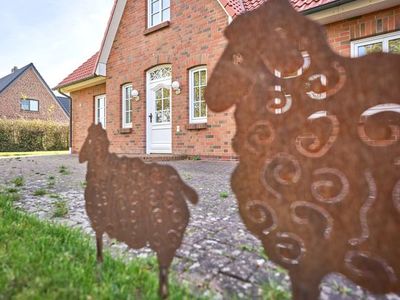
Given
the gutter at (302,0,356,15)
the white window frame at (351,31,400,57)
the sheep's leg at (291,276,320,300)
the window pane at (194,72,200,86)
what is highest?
the gutter at (302,0,356,15)

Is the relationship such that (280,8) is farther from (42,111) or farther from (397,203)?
(42,111)

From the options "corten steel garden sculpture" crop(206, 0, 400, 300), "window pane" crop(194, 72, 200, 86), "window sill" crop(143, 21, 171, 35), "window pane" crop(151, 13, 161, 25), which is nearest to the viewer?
"corten steel garden sculpture" crop(206, 0, 400, 300)

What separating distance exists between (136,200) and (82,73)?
11.9 metres

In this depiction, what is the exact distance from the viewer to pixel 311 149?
3.11ft

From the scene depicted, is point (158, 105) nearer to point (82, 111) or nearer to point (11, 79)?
point (82, 111)

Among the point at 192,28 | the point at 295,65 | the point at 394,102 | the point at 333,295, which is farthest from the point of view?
the point at 192,28

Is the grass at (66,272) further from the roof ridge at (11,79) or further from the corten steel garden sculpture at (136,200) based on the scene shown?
the roof ridge at (11,79)

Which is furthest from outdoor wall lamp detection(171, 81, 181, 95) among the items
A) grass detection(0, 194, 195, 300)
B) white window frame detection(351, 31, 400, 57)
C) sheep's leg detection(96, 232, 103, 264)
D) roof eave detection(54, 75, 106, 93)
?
sheep's leg detection(96, 232, 103, 264)

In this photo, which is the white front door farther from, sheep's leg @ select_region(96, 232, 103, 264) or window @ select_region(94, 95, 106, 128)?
sheep's leg @ select_region(96, 232, 103, 264)

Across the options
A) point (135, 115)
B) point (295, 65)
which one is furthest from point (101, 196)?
point (135, 115)

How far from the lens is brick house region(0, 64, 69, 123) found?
25.1 metres

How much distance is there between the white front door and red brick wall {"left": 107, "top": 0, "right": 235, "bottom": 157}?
0.21 m

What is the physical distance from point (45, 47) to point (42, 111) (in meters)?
5.58

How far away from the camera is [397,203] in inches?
32.8
